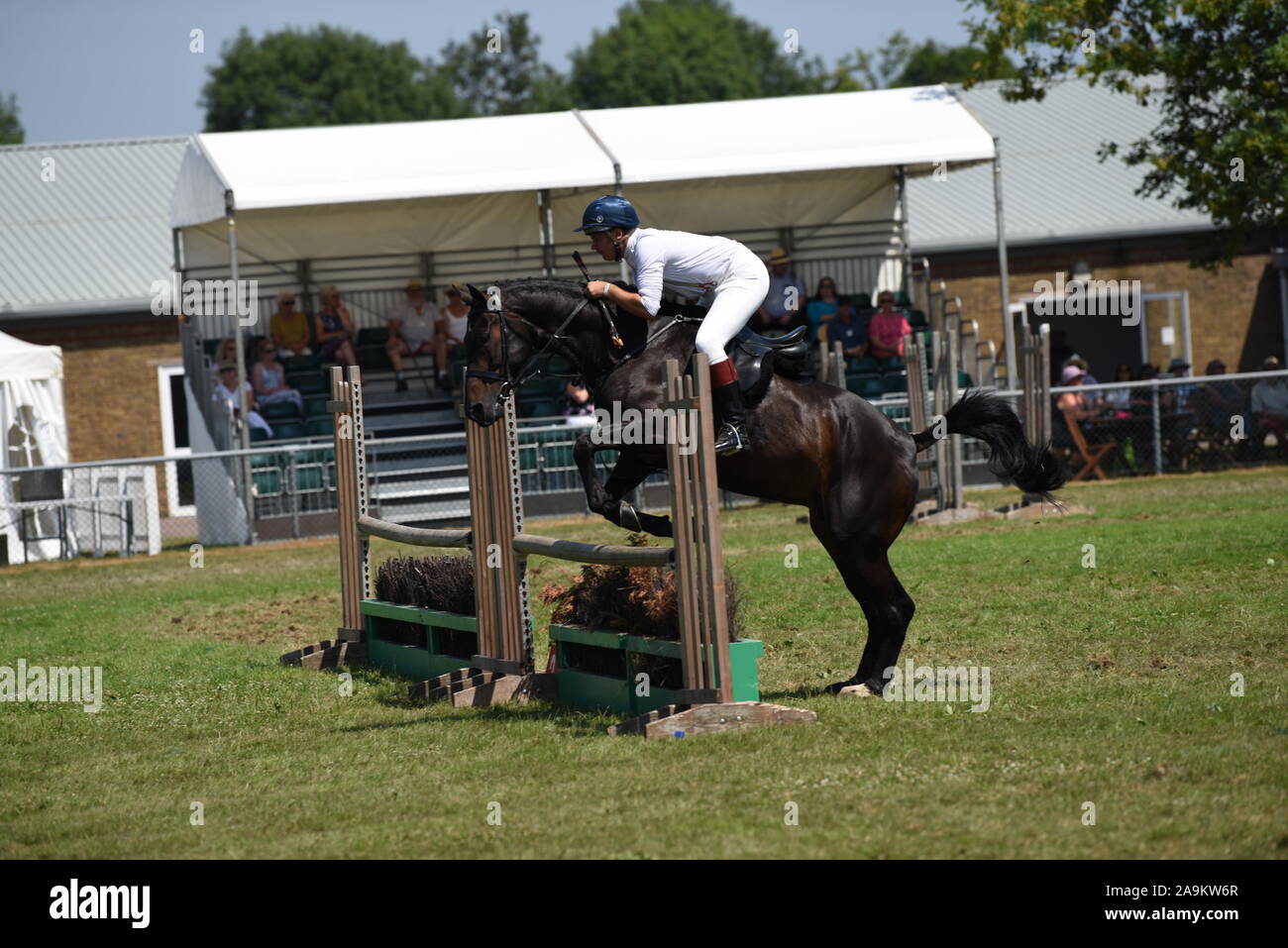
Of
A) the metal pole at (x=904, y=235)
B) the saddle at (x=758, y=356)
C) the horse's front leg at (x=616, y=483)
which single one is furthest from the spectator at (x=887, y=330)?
the horse's front leg at (x=616, y=483)

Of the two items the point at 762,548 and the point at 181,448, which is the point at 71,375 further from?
the point at 762,548

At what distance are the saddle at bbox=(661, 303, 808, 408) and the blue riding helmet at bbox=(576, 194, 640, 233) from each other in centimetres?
52

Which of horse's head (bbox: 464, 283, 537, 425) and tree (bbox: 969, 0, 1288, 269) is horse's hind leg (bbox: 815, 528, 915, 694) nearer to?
horse's head (bbox: 464, 283, 537, 425)

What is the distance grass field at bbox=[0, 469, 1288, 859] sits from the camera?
5.12 meters

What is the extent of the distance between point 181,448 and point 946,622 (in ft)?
67.0

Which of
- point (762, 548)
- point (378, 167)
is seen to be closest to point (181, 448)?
point (378, 167)

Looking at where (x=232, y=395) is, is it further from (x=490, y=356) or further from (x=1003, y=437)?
(x=1003, y=437)

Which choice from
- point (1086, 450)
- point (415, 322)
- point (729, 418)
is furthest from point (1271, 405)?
point (729, 418)

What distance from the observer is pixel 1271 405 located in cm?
2069

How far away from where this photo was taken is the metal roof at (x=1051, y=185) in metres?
29.0

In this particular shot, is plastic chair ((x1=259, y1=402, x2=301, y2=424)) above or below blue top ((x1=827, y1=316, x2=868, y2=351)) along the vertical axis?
below

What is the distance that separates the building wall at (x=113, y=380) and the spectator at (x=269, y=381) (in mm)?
7004

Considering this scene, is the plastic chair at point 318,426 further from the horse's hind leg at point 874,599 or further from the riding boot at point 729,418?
the riding boot at point 729,418

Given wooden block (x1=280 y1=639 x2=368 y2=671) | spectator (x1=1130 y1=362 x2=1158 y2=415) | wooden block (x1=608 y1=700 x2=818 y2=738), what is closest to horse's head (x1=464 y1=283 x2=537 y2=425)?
wooden block (x1=608 y1=700 x2=818 y2=738)
